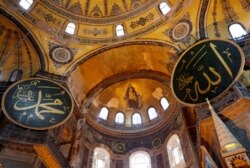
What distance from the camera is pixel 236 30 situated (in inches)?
A: 451

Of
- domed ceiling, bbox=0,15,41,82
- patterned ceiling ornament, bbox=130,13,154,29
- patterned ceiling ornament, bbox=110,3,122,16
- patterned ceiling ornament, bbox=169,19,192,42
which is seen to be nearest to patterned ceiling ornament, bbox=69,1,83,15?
patterned ceiling ornament, bbox=110,3,122,16

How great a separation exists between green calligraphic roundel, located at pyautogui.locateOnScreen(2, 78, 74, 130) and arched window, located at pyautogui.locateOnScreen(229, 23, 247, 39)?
7.52 meters

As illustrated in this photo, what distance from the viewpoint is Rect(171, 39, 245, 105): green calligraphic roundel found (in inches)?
336

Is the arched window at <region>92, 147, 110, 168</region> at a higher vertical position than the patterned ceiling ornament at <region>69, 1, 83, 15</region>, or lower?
lower

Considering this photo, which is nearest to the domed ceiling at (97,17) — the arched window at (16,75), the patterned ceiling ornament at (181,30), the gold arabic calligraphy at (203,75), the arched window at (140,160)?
the patterned ceiling ornament at (181,30)

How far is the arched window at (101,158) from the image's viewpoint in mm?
12172

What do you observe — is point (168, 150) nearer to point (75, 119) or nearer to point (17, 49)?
point (75, 119)

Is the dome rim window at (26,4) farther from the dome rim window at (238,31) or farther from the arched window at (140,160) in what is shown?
the dome rim window at (238,31)

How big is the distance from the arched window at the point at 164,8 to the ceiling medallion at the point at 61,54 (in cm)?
524

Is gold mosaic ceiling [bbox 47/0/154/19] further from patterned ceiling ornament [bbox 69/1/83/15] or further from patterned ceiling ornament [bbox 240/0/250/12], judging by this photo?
patterned ceiling ornament [bbox 240/0/250/12]

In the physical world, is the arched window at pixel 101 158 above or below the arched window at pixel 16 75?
below

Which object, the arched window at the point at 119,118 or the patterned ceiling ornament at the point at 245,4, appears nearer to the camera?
the patterned ceiling ornament at the point at 245,4

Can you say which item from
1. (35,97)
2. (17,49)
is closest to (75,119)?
(35,97)

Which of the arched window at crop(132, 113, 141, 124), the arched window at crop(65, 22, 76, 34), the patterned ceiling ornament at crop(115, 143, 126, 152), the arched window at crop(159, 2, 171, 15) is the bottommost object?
the patterned ceiling ornament at crop(115, 143, 126, 152)
